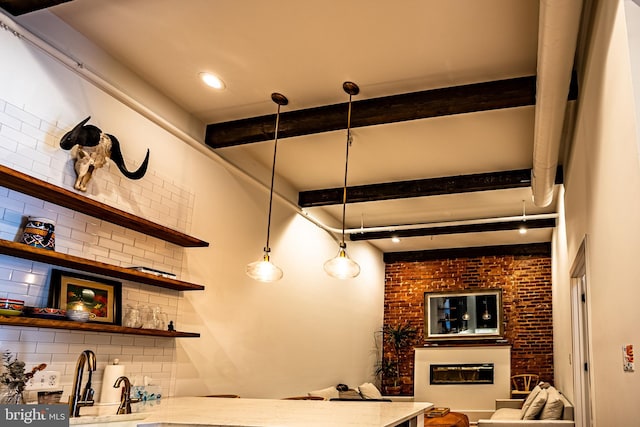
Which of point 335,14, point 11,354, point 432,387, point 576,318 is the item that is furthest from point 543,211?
point 11,354

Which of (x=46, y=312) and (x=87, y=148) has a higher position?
(x=87, y=148)

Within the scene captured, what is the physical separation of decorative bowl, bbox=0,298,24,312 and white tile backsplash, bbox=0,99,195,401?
0.17 metres

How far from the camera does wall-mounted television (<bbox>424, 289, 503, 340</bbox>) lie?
10328 mm

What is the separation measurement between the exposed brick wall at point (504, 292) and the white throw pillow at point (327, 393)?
3.00 metres

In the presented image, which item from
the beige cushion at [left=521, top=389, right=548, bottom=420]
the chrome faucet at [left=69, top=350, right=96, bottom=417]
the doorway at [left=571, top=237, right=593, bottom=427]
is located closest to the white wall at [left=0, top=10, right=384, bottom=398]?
the chrome faucet at [left=69, top=350, right=96, bottom=417]

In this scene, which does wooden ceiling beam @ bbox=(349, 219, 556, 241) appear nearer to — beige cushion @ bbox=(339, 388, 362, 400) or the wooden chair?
beige cushion @ bbox=(339, 388, 362, 400)

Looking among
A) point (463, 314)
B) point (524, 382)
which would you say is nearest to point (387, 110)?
point (463, 314)

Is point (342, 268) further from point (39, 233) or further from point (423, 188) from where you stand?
point (423, 188)

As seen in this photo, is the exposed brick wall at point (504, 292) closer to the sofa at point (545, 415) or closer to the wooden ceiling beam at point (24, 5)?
the sofa at point (545, 415)

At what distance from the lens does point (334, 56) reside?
454 cm

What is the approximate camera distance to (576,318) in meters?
6.01

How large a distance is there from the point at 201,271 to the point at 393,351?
20.0 feet

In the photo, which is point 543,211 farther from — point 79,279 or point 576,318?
point 79,279

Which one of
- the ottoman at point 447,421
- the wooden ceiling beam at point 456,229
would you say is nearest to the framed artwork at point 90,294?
the ottoman at point 447,421
